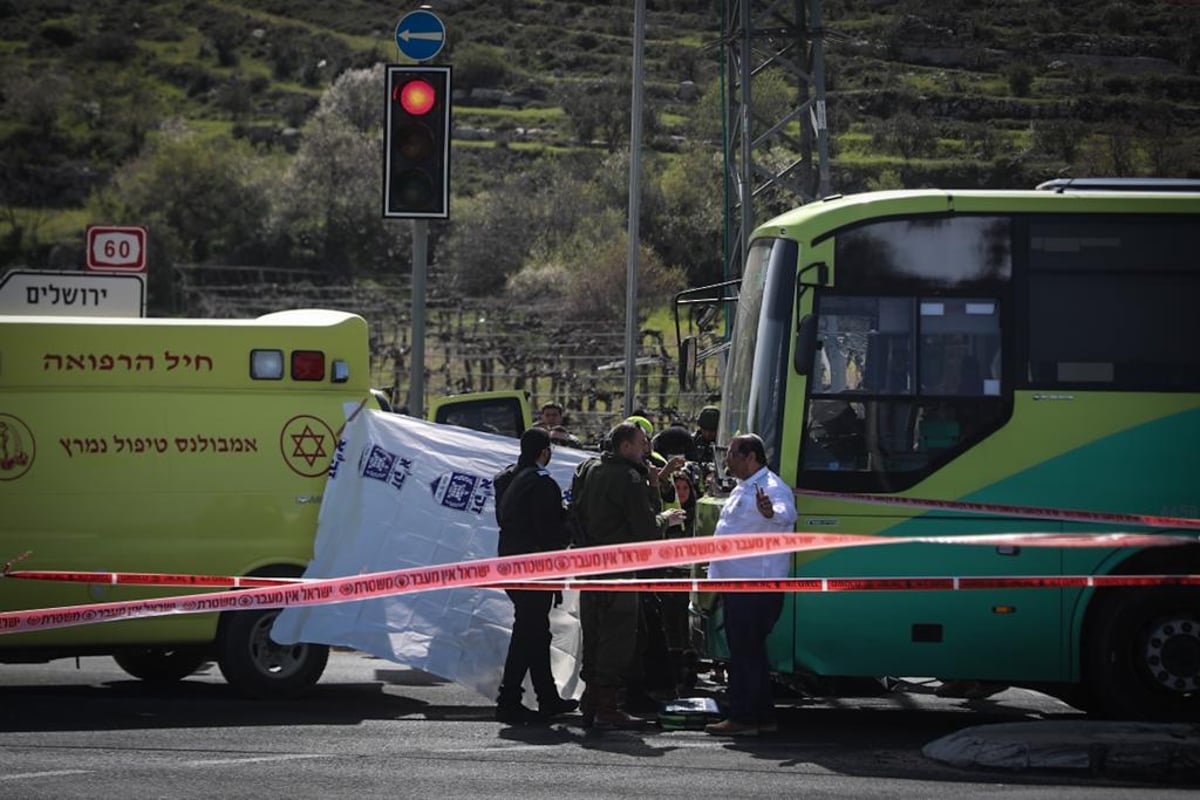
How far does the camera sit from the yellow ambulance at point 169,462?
1187 centimetres

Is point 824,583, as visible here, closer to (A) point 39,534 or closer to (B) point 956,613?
(B) point 956,613

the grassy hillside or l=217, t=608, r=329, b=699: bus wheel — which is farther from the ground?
the grassy hillside

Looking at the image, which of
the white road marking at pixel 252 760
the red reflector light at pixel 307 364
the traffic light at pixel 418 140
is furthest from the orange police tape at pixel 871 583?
the traffic light at pixel 418 140

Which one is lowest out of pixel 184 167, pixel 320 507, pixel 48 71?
pixel 320 507

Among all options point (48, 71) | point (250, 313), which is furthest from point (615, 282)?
point (48, 71)

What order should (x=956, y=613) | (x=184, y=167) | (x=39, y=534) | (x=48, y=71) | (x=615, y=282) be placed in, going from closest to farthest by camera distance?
(x=956, y=613)
(x=39, y=534)
(x=615, y=282)
(x=184, y=167)
(x=48, y=71)

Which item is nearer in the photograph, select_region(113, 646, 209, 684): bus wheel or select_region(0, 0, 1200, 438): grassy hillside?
select_region(113, 646, 209, 684): bus wheel

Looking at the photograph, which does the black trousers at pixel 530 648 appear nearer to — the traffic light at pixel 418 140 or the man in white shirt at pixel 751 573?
the man in white shirt at pixel 751 573

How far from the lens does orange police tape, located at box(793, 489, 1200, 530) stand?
10.8 metres

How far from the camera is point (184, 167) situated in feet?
237

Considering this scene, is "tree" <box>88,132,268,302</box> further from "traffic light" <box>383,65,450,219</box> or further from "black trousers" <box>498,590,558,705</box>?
"black trousers" <box>498,590,558,705</box>

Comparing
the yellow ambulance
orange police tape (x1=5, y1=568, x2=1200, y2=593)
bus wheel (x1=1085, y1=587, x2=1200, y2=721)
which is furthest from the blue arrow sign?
bus wheel (x1=1085, y1=587, x2=1200, y2=721)

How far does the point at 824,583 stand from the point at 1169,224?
3.38 m

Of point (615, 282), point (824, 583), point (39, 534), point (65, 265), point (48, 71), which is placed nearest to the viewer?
point (824, 583)
